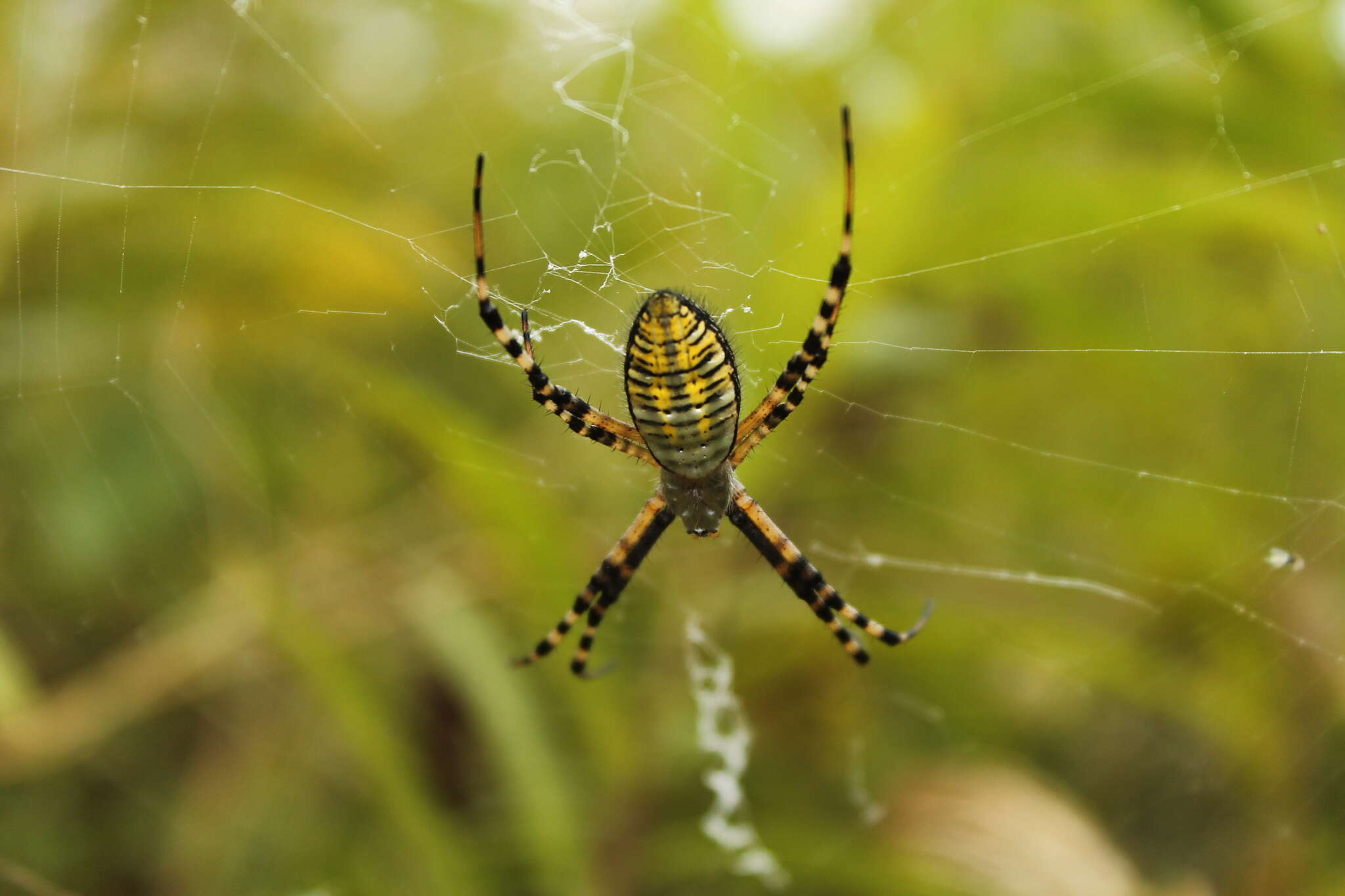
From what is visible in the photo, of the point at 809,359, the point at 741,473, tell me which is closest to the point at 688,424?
the point at 809,359

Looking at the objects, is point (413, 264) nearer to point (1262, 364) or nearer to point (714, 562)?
point (714, 562)

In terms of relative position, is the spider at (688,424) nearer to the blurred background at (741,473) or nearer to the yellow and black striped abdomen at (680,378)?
the yellow and black striped abdomen at (680,378)

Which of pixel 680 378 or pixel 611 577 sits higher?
pixel 680 378

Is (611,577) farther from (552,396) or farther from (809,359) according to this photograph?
(809,359)

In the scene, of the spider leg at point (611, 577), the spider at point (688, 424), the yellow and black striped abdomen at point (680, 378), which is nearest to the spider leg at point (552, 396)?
the spider at point (688, 424)

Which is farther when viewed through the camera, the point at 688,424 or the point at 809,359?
the point at 809,359

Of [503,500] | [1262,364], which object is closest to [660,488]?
[503,500]
